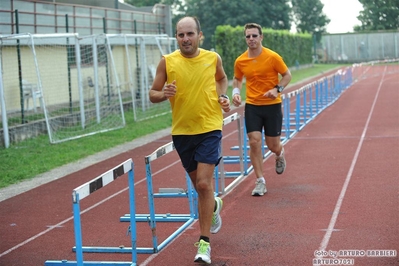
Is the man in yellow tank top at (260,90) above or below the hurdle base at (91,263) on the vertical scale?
above

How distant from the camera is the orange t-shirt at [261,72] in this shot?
9.67m

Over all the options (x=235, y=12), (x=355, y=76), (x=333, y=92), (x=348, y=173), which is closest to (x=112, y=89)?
(x=333, y=92)

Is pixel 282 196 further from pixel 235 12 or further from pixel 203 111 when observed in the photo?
pixel 235 12

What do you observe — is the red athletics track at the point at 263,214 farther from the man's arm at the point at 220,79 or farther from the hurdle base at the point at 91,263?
the man's arm at the point at 220,79

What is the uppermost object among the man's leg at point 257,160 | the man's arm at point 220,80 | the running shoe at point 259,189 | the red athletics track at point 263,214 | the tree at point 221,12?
the tree at point 221,12

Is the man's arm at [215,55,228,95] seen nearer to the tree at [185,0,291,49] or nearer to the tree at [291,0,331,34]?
the tree at [185,0,291,49]

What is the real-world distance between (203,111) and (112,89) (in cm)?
1838

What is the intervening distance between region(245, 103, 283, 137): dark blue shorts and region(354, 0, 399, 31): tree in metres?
30.2

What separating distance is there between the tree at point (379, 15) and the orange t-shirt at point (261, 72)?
3022cm

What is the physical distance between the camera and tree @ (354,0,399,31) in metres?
45.7

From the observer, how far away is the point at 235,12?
6788cm

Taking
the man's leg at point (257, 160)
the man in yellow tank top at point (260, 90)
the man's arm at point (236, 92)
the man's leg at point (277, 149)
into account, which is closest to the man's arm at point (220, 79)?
the man's arm at point (236, 92)

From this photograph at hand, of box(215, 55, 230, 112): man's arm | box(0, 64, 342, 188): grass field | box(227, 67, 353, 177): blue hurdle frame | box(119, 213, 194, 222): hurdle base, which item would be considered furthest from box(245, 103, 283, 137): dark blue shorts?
box(0, 64, 342, 188): grass field

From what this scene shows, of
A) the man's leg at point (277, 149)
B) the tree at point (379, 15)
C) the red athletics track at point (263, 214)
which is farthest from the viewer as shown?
the tree at point (379, 15)
